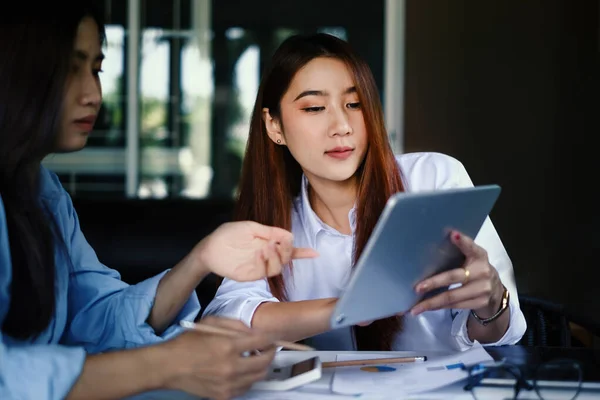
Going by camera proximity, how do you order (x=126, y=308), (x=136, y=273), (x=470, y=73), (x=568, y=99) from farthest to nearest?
(x=470, y=73) < (x=568, y=99) < (x=136, y=273) < (x=126, y=308)

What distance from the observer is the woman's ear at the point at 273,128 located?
1930 millimetres

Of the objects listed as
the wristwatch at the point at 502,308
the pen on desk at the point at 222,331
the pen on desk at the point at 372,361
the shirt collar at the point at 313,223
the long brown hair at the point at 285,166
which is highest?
the long brown hair at the point at 285,166

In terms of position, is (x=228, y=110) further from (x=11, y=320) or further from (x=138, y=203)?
(x=11, y=320)

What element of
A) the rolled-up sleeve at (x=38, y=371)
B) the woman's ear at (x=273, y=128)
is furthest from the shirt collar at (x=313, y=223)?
the rolled-up sleeve at (x=38, y=371)

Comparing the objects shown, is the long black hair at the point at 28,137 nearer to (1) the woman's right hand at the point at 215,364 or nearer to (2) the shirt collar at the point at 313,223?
(1) the woman's right hand at the point at 215,364

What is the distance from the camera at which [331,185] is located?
1.91 meters

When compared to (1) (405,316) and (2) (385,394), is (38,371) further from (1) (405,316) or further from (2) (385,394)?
(1) (405,316)

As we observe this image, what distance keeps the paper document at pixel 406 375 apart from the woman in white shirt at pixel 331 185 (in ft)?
0.89

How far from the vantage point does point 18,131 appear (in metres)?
1.20

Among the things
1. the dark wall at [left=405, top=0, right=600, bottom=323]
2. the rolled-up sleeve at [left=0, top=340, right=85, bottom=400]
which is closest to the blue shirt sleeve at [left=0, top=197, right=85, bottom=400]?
the rolled-up sleeve at [left=0, top=340, right=85, bottom=400]

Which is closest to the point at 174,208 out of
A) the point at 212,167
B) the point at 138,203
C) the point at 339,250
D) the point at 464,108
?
the point at 138,203

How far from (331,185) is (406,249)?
0.75m

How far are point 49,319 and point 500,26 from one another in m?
4.14

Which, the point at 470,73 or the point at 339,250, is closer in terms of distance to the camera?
the point at 339,250
